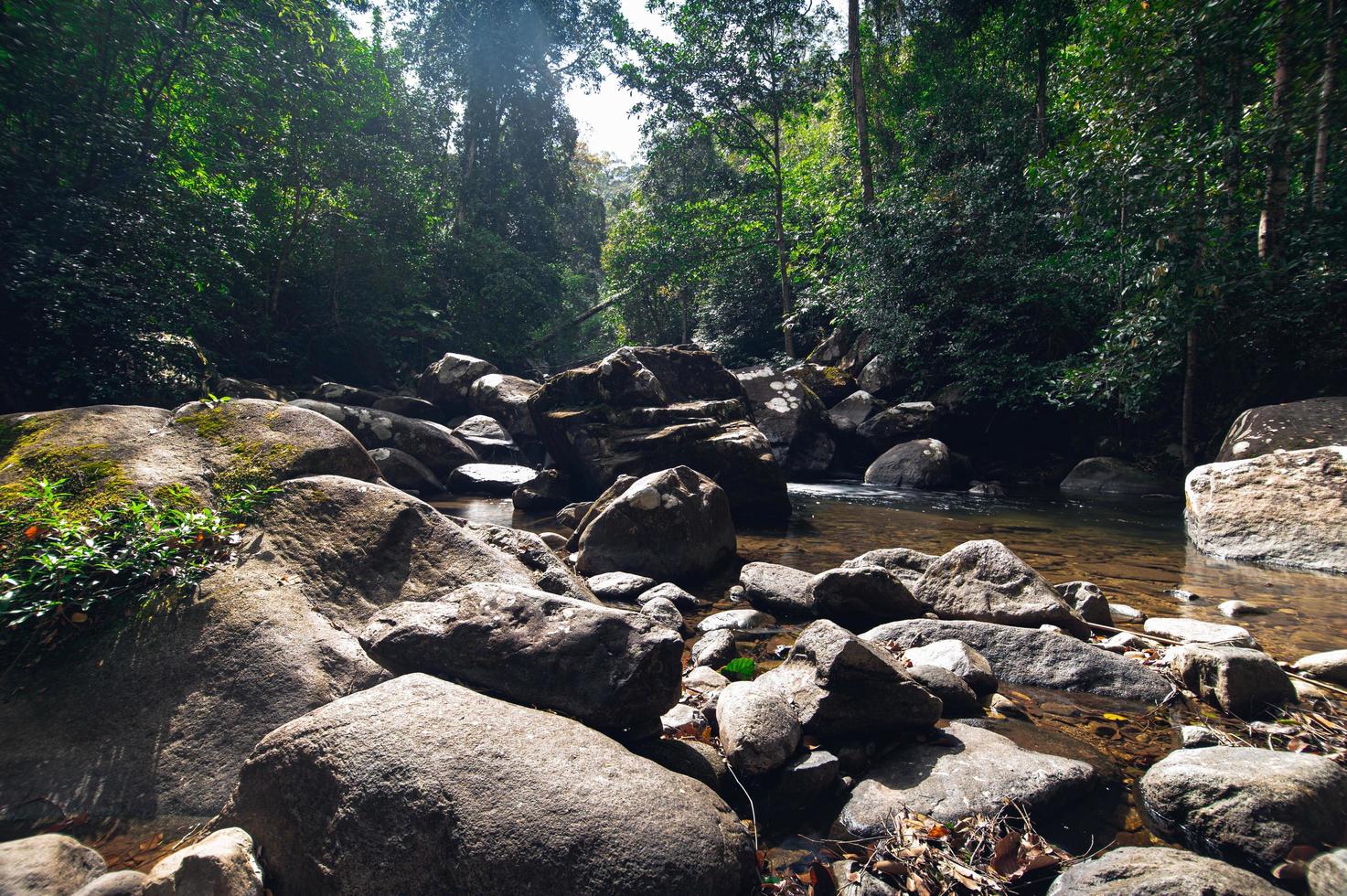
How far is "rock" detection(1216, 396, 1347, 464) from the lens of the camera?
24.0 ft

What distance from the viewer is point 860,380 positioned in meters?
17.6

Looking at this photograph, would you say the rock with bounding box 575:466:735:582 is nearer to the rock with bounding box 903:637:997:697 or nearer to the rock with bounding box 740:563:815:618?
the rock with bounding box 740:563:815:618

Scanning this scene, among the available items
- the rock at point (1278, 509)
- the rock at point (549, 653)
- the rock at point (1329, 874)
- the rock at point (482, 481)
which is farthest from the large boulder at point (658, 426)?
the rock at point (1329, 874)

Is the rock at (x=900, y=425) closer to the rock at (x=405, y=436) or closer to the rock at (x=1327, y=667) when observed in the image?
the rock at (x=405, y=436)

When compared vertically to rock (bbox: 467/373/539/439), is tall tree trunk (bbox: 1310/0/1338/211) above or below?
above

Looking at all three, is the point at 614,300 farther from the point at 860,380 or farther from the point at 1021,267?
the point at 1021,267

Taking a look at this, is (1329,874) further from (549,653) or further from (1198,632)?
(1198,632)

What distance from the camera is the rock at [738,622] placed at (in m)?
4.80

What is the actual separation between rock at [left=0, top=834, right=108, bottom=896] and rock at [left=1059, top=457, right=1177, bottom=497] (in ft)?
47.0

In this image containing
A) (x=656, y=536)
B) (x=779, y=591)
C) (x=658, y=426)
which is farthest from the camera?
(x=658, y=426)

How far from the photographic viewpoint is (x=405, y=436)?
502 inches

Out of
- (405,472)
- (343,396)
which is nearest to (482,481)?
(405,472)

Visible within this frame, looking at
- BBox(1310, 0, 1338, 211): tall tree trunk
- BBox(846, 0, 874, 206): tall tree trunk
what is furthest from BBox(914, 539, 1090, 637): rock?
BBox(846, 0, 874, 206): tall tree trunk

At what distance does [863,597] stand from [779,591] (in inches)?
32.3
